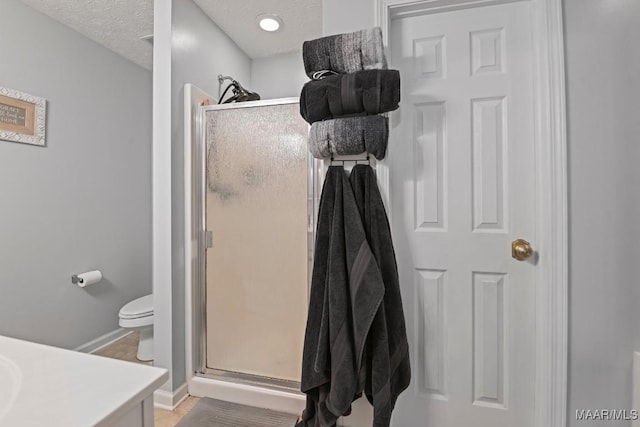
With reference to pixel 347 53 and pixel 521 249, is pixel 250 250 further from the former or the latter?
pixel 521 249

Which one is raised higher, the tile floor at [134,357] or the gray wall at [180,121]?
the gray wall at [180,121]

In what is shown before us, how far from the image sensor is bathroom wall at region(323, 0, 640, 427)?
1.07m

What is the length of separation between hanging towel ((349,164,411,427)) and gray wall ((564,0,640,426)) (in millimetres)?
667

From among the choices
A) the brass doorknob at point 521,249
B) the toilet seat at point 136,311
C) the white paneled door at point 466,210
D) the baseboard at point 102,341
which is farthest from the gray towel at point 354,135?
the baseboard at point 102,341

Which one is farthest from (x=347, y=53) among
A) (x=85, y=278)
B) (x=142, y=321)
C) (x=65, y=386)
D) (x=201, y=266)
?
(x=85, y=278)

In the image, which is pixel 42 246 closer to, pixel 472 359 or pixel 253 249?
pixel 253 249

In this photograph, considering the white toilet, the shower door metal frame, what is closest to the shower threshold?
the shower door metal frame

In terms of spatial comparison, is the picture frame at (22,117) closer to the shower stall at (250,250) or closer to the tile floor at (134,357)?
the shower stall at (250,250)

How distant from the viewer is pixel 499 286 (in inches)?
49.8

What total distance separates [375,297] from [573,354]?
0.84 metres

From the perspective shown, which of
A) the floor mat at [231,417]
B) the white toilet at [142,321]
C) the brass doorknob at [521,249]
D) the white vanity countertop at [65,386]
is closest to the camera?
the white vanity countertop at [65,386]

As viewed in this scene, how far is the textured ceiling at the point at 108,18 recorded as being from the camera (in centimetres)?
186

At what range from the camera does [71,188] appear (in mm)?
2059
